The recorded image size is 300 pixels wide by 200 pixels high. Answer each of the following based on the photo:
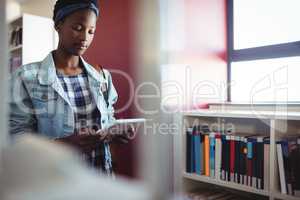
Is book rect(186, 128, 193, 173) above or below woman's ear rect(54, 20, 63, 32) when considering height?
below

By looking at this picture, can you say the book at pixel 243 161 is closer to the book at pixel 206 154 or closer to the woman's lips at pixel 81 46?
the book at pixel 206 154

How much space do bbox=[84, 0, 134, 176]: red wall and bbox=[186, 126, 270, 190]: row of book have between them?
939mm

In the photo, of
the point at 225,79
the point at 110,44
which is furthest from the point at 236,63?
the point at 110,44

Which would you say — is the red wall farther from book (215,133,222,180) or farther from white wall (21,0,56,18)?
book (215,133,222,180)

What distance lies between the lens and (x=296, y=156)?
1265mm

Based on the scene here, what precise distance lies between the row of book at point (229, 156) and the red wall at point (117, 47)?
3.08ft

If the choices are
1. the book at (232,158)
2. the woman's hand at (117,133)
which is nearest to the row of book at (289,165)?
the book at (232,158)

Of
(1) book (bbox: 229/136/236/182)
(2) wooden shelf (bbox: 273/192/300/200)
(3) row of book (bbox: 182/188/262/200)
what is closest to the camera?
(2) wooden shelf (bbox: 273/192/300/200)

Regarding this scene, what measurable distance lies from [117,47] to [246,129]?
1212 mm

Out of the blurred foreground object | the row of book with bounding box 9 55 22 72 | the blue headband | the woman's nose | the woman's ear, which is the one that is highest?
the blue headband

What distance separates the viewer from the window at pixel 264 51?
1.64 meters

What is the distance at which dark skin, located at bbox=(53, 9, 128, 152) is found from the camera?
0.59 m

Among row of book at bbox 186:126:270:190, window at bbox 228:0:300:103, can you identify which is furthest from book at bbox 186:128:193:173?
window at bbox 228:0:300:103

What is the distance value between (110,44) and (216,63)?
1302 millimetres
